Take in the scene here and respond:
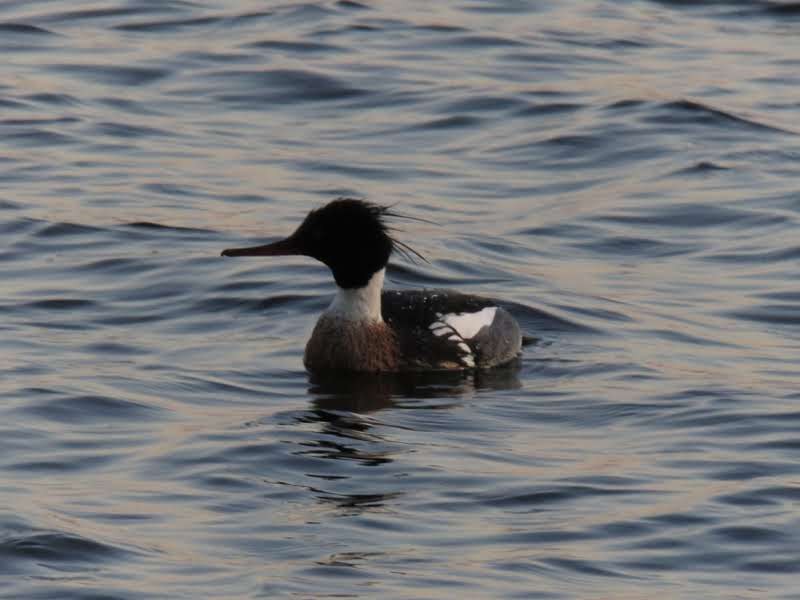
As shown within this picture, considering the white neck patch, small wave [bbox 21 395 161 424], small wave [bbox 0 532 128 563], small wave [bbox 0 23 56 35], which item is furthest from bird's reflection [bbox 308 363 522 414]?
small wave [bbox 0 23 56 35]

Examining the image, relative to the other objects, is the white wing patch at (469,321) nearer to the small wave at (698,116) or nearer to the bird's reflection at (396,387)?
the bird's reflection at (396,387)

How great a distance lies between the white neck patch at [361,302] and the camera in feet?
45.4

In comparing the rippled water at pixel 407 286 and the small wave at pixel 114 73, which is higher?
the small wave at pixel 114 73

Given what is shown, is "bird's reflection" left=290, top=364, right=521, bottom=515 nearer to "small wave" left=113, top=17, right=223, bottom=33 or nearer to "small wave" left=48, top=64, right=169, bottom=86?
"small wave" left=48, top=64, right=169, bottom=86

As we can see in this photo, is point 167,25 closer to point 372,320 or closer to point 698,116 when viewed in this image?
point 698,116

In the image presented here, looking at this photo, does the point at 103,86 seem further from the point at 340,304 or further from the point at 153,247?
the point at 340,304

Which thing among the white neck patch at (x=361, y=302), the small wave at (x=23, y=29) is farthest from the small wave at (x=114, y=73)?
the white neck patch at (x=361, y=302)

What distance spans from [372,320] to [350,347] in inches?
13.8

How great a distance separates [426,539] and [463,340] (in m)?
3.86

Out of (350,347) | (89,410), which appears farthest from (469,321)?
(89,410)

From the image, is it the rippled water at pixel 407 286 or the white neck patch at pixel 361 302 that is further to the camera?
the white neck patch at pixel 361 302

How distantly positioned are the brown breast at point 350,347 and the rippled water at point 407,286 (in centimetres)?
16

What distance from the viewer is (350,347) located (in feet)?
44.6

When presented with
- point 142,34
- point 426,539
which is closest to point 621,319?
point 426,539
